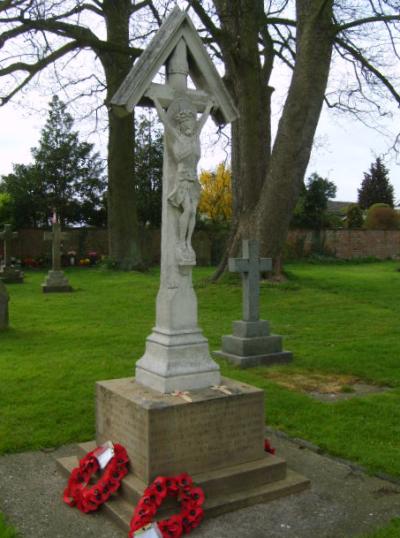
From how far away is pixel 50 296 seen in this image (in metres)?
15.5

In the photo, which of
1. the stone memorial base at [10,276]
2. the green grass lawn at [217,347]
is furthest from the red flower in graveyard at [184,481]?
the stone memorial base at [10,276]

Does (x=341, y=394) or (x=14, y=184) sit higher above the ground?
(x=14, y=184)

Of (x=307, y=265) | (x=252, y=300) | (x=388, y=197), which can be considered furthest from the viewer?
(x=388, y=197)

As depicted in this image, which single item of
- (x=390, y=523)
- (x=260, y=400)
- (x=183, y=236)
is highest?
(x=183, y=236)

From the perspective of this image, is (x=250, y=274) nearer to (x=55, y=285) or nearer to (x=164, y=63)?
(x=164, y=63)

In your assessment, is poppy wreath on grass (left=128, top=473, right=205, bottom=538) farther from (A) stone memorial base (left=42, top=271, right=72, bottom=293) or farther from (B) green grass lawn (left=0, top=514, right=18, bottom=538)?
(A) stone memorial base (left=42, top=271, right=72, bottom=293)

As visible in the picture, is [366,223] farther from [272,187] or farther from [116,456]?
[116,456]

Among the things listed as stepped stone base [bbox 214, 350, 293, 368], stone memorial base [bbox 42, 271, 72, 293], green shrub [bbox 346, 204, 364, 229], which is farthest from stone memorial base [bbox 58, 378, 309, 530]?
green shrub [bbox 346, 204, 364, 229]

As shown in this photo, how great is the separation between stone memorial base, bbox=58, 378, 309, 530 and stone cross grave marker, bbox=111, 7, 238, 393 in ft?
0.56

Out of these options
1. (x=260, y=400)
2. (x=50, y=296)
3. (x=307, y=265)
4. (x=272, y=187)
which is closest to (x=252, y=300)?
(x=260, y=400)

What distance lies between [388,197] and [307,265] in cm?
3014

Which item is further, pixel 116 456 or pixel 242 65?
pixel 242 65

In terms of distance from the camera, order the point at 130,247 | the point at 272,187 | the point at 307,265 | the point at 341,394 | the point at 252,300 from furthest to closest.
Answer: the point at 307,265 < the point at 130,247 < the point at 272,187 < the point at 252,300 < the point at 341,394

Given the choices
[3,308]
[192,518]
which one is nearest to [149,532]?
[192,518]
